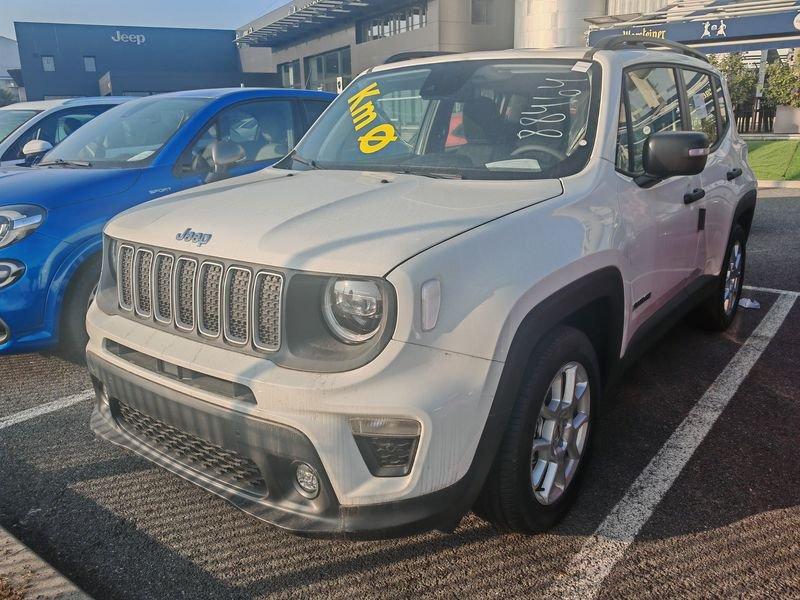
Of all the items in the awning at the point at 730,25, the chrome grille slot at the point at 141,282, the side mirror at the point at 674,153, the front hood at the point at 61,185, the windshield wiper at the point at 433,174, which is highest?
the awning at the point at 730,25

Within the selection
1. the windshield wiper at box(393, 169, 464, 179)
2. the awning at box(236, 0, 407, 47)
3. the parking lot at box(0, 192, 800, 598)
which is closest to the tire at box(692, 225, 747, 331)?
the parking lot at box(0, 192, 800, 598)

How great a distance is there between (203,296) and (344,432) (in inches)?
28.7

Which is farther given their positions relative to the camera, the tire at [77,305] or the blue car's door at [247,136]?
the blue car's door at [247,136]

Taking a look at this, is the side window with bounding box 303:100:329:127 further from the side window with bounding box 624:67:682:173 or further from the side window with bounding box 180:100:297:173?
the side window with bounding box 624:67:682:173

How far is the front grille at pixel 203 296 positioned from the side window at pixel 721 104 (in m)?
3.67

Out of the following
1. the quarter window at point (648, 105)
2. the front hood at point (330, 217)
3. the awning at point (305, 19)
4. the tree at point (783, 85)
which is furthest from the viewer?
the awning at point (305, 19)

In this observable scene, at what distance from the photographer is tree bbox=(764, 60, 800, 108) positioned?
18.8 metres

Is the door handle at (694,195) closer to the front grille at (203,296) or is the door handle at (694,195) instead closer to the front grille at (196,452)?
the front grille at (203,296)

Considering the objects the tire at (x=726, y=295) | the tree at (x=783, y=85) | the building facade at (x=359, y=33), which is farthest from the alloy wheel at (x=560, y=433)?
the building facade at (x=359, y=33)

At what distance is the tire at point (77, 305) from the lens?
4.08 metres

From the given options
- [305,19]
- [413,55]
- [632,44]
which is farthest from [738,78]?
[305,19]

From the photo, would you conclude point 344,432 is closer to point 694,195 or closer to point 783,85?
point 694,195

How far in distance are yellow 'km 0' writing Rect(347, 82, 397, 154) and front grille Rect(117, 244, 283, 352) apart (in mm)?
1330

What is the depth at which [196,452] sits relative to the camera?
245cm
